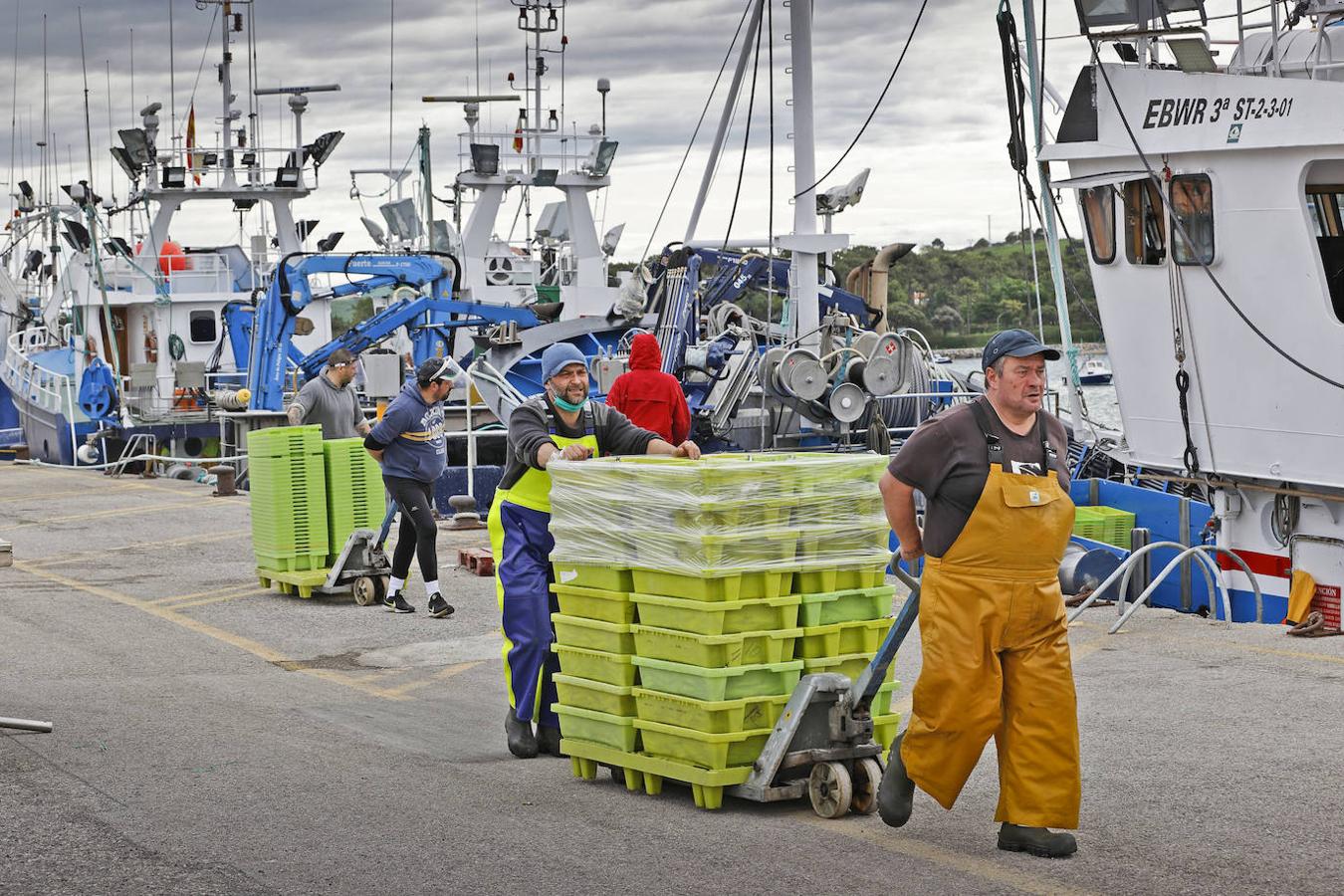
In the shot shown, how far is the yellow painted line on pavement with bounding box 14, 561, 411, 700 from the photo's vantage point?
31.3 ft

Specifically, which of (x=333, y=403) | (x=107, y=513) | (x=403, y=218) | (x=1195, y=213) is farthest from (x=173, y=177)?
(x=1195, y=213)

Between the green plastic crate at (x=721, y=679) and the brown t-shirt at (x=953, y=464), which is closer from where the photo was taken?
the brown t-shirt at (x=953, y=464)

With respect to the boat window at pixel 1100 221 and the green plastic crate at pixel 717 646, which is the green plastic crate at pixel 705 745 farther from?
the boat window at pixel 1100 221

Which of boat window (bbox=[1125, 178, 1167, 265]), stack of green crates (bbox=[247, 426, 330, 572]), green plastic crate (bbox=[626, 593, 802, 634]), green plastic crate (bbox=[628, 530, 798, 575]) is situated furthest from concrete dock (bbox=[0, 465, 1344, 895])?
boat window (bbox=[1125, 178, 1167, 265])

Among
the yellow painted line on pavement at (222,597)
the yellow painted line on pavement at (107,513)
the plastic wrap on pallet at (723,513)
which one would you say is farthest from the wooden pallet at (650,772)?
the yellow painted line on pavement at (107,513)

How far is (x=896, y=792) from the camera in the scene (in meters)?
5.84

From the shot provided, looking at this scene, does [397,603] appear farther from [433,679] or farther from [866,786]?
[866,786]

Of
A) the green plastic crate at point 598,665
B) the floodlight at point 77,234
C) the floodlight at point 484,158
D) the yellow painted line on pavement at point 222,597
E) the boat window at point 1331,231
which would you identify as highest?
the floodlight at point 484,158

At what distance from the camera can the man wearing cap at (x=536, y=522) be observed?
7371 mm

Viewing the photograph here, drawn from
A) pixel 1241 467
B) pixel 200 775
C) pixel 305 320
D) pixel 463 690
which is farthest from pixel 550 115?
pixel 200 775

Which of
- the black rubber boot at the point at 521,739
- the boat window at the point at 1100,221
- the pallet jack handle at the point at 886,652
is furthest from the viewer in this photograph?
the boat window at the point at 1100,221

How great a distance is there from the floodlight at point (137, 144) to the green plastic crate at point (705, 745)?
31.4 meters

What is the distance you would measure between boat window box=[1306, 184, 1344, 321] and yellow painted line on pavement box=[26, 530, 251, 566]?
33.4 ft

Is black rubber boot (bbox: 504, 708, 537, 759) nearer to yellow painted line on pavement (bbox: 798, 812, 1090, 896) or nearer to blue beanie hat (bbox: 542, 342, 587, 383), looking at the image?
blue beanie hat (bbox: 542, 342, 587, 383)
